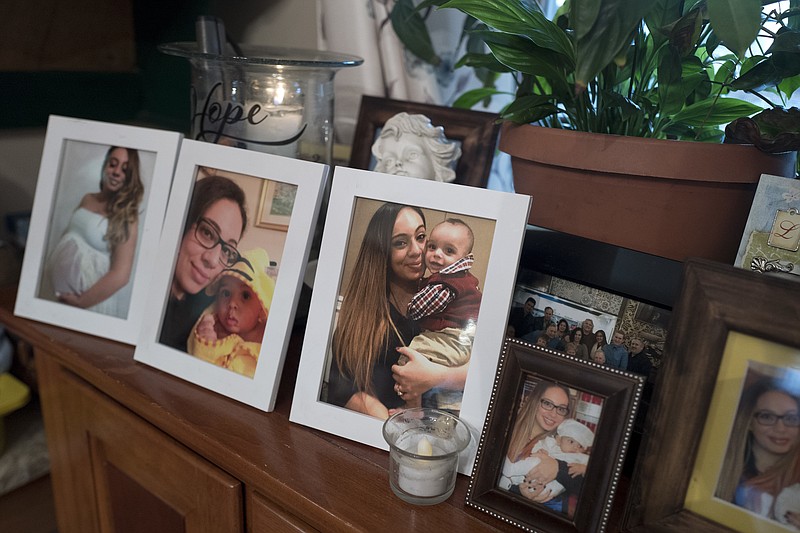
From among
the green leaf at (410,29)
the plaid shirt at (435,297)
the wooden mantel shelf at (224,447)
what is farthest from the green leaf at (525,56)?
the wooden mantel shelf at (224,447)

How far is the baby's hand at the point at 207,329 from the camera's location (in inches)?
32.7

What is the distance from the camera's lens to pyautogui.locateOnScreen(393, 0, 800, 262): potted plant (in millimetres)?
602

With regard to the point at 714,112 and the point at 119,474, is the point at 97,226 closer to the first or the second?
the point at 119,474

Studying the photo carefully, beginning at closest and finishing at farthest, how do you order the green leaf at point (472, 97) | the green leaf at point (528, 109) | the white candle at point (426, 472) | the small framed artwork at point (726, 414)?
the small framed artwork at point (726, 414) → the white candle at point (426, 472) → the green leaf at point (528, 109) → the green leaf at point (472, 97)

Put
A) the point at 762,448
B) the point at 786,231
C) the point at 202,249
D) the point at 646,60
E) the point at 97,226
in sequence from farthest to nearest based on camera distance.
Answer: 1. the point at 97,226
2. the point at 202,249
3. the point at 646,60
4. the point at 786,231
5. the point at 762,448

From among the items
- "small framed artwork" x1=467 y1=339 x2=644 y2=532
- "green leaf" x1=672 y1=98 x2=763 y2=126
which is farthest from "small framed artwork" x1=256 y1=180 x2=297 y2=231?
"green leaf" x1=672 y1=98 x2=763 y2=126

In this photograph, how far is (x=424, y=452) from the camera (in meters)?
0.64

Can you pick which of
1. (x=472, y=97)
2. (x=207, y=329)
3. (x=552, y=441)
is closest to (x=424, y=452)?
(x=552, y=441)

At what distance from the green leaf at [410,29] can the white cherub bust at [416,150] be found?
0.22 metres

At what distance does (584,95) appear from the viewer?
28.9 inches

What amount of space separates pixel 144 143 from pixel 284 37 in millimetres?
547

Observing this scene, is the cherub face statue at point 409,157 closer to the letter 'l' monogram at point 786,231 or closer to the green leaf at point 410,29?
the green leaf at point 410,29

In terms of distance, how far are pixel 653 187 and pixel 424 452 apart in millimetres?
352

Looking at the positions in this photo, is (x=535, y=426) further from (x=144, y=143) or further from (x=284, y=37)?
(x=284, y=37)
